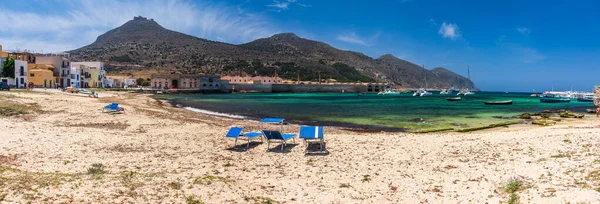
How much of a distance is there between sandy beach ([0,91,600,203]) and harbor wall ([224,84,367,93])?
3787 inches

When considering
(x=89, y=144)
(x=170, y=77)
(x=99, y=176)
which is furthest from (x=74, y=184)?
(x=170, y=77)

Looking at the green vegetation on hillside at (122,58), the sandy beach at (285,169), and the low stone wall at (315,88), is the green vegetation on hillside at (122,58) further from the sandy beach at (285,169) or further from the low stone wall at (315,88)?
the sandy beach at (285,169)

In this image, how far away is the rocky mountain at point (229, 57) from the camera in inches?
5094

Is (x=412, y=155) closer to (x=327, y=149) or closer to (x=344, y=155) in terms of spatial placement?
(x=344, y=155)

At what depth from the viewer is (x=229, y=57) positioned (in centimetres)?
14588

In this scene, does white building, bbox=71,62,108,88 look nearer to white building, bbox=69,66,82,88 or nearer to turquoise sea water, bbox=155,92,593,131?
white building, bbox=69,66,82,88

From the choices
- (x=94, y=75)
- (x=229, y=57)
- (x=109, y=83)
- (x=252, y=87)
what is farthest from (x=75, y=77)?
(x=229, y=57)

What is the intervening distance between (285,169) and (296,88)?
111454 mm

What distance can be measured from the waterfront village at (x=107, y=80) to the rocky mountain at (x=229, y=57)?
1626 cm

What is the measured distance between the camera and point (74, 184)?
623 cm

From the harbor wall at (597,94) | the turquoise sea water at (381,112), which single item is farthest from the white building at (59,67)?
the harbor wall at (597,94)

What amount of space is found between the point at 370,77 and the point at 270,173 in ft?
559

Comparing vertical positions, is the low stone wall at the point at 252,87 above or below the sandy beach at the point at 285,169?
above

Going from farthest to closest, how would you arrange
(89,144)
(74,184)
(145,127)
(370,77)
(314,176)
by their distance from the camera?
(370,77) → (145,127) → (89,144) → (314,176) → (74,184)
